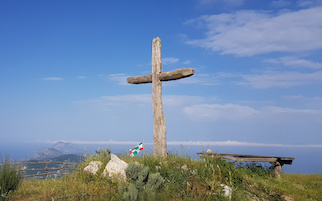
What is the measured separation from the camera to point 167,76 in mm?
13375

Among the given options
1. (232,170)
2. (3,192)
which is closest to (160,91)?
(232,170)

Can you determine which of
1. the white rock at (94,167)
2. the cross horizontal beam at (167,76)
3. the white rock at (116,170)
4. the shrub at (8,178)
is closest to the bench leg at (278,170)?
the cross horizontal beam at (167,76)

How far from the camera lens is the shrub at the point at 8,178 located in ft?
29.7

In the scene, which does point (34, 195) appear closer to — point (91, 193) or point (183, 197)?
point (91, 193)

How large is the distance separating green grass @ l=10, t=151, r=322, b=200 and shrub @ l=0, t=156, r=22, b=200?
387 mm

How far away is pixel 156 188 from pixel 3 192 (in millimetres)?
5109

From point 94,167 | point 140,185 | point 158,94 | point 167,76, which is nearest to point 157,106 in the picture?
point 158,94

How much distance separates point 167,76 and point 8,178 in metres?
7.78

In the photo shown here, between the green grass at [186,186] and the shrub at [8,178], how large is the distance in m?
0.39

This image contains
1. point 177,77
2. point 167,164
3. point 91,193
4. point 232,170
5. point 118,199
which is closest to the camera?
point 118,199

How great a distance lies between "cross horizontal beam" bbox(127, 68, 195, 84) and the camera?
12.4 metres

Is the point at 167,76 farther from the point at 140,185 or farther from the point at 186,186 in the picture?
the point at 140,185

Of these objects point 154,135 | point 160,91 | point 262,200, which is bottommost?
point 262,200

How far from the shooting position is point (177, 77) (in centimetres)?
1295
